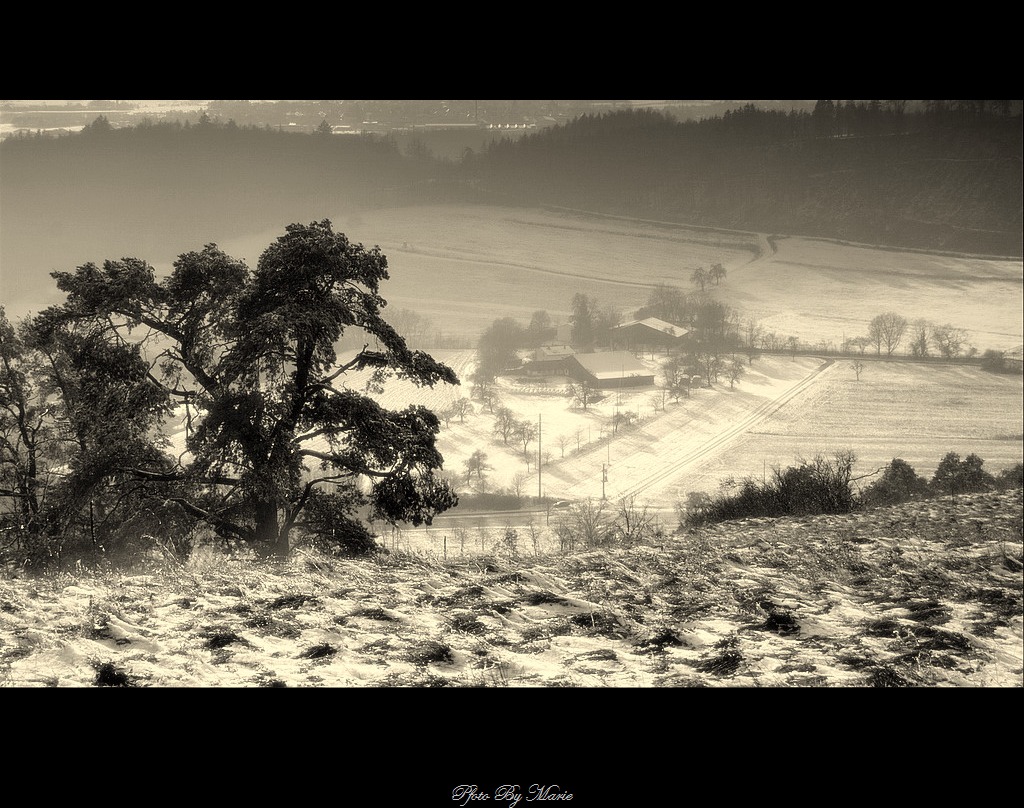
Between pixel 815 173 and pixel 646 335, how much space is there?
724 centimetres

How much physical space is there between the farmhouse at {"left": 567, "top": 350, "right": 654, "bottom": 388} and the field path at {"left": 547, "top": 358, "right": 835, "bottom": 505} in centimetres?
87

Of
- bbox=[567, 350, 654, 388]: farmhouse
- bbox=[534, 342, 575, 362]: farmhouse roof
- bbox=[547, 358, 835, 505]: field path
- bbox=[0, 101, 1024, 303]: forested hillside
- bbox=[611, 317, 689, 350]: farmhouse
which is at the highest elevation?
bbox=[0, 101, 1024, 303]: forested hillside

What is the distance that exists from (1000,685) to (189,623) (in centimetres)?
401

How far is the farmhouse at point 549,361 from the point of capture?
43.4ft

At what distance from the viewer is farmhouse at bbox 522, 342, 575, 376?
43.4 ft

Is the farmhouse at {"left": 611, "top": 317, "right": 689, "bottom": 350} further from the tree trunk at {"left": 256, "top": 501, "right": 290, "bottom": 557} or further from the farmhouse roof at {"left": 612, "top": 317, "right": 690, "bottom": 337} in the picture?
the tree trunk at {"left": 256, "top": 501, "right": 290, "bottom": 557}

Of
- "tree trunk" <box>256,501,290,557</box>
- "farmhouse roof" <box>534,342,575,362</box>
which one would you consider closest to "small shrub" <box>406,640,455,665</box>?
"tree trunk" <box>256,501,290,557</box>

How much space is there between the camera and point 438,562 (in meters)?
5.24

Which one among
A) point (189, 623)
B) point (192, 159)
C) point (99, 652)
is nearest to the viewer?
point (99, 652)

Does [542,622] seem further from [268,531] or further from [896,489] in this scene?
[896,489]

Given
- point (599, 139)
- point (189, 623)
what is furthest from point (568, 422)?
point (189, 623)

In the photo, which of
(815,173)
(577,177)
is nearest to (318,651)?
(577,177)

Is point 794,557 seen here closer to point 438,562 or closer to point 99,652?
point 438,562

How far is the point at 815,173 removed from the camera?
59.9 feet
